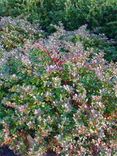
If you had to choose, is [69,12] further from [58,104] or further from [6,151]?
[6,151]

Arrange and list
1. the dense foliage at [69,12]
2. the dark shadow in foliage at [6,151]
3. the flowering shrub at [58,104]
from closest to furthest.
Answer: the flowering shrub at [58,104] < the dark shadow in foliage at [6,151] < the dense foliage at [69,12]

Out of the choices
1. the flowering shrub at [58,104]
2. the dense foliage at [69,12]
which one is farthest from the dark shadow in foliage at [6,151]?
the dense foliage at [69,12]

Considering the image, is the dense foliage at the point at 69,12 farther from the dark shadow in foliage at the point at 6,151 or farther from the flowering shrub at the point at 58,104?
the dark shadow in foliage at the point at 6,151

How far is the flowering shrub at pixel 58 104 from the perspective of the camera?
110 inches

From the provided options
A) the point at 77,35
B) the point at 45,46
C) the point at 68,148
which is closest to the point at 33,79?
the point at 45,46

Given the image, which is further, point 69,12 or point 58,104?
point 69,12

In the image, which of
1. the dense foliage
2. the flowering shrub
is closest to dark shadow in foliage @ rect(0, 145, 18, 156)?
the flowering shrub

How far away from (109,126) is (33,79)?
674 mm

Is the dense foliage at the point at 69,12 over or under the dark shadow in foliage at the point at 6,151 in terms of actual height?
over

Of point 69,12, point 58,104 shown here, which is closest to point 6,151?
point 58,104

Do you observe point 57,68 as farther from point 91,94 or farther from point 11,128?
point 11,128

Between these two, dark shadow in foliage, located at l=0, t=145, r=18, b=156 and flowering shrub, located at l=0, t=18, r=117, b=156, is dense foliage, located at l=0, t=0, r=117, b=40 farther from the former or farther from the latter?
dark shadow in foliage, located at l=0, t=145, r=18, b=156

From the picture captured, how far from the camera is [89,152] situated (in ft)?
9.20

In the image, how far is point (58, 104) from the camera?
2.92m
